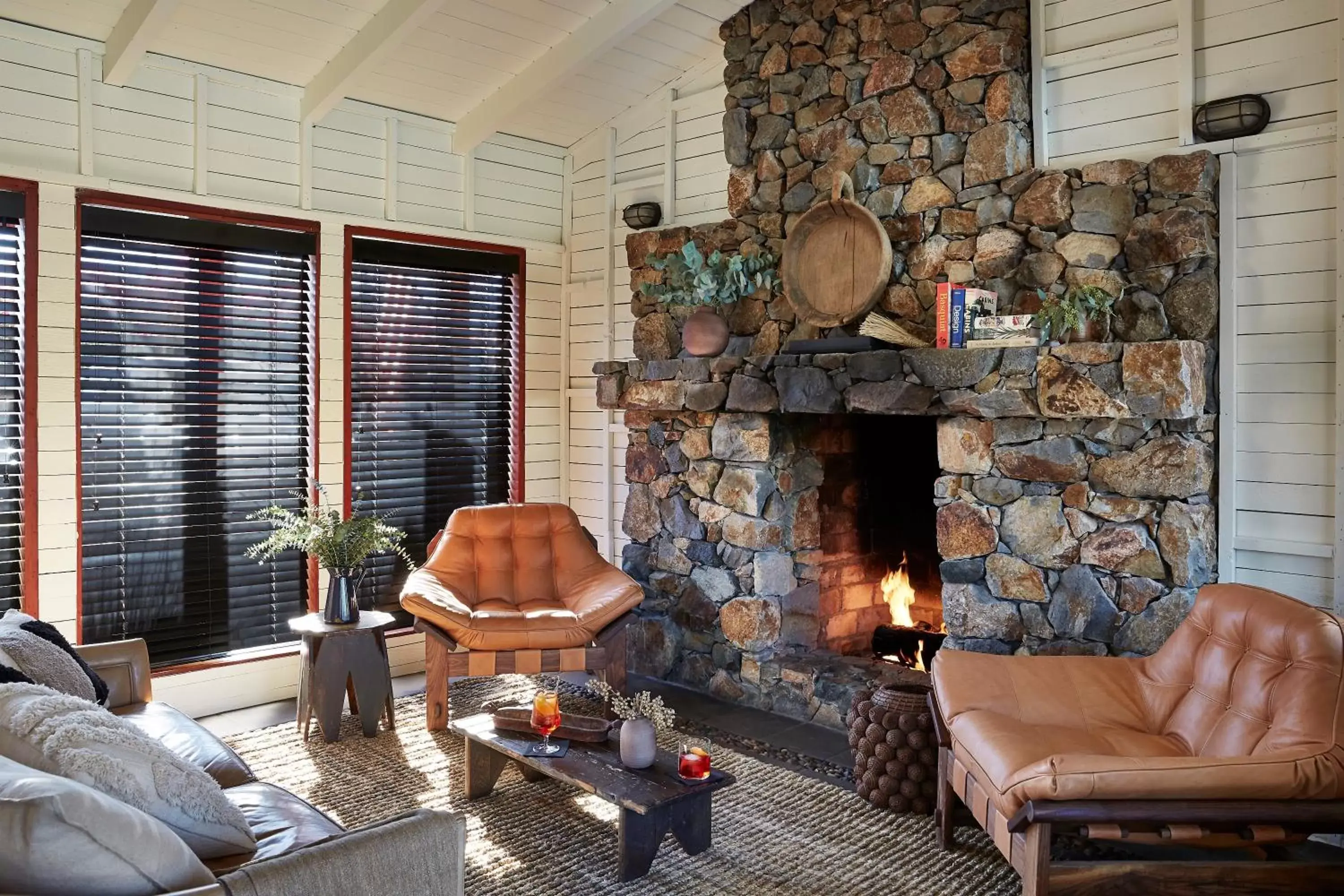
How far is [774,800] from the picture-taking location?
12.1ft

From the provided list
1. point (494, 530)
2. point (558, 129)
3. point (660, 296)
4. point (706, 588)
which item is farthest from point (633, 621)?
point (558, 129)

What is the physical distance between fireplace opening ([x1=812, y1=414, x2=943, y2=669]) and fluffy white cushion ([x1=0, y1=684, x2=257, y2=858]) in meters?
3.46

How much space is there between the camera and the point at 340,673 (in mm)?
4262

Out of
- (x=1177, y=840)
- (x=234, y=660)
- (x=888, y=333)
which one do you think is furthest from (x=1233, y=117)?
(x=234, y=660)

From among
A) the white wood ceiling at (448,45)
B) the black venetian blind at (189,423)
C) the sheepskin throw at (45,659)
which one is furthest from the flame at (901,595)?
the sheepskin throw at (45,659)

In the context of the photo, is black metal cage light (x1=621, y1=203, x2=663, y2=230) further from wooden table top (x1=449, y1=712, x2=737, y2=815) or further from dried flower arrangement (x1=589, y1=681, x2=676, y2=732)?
wooden table top (x1=449, y1=712, x2=737, y2=815)

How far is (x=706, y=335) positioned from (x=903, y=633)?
5.82ft

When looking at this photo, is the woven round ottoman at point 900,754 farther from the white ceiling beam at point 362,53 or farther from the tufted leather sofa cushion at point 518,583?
the white ceiling beam at point 362,53

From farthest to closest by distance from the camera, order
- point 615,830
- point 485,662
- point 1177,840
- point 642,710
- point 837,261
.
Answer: point 837,261
point 485,662
point 615,830
point 642,710
point 1177,840

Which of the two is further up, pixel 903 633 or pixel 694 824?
pixel 903 633

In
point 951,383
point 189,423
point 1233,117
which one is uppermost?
point 1233,117

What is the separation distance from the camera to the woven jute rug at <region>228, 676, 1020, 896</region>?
3.05m

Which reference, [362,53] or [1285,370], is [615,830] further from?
[362,53]

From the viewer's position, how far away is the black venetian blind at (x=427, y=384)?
5316 millimetres
